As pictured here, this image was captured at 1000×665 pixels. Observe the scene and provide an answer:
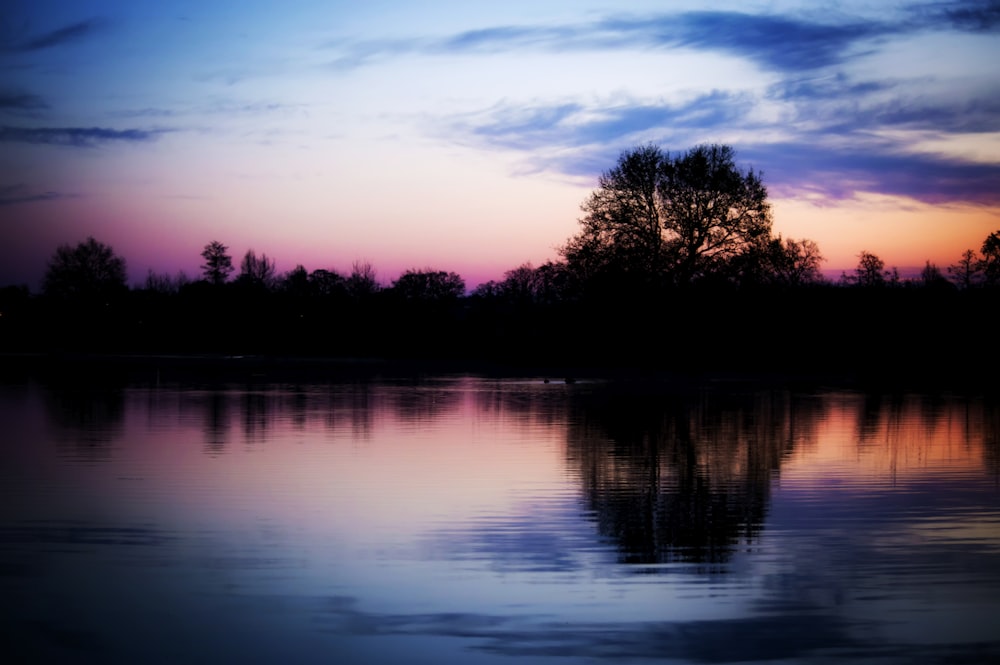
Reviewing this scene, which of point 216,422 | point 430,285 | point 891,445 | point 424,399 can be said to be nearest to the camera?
point 891,445

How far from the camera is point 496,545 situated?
9719 millimetres

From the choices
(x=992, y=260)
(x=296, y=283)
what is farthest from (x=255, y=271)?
(x=992, y=260)

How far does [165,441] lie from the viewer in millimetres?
18188

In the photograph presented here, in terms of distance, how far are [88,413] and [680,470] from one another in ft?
47.9

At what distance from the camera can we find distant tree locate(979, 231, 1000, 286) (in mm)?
76312

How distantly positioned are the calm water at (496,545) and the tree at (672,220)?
3311 centimetres

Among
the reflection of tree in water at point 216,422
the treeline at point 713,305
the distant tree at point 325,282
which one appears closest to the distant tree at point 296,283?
the distant tree at point 325,282

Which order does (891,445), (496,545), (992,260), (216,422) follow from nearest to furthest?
(496,545) < (891,445) < (216,422) < (992,260)

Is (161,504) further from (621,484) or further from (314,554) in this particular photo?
(621,484)

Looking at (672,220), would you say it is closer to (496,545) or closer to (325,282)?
(496,545)

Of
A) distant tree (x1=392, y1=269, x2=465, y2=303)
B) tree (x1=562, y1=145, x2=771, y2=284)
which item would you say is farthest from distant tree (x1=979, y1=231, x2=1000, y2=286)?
distant tree (x1=392, y1=269, x2=465, y2=303)

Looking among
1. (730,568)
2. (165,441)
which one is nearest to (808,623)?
(730,568)

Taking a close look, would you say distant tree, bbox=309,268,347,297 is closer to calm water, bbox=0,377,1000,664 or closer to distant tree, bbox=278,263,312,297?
distant tree, bbox=278,263,312,297

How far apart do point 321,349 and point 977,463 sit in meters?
79.5
